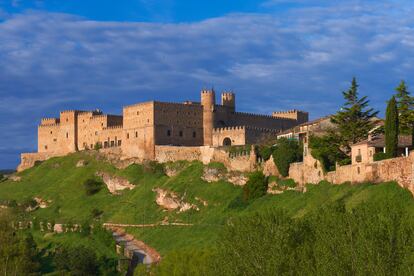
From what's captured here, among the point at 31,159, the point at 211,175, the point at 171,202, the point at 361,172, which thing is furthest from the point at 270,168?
the point at 31,159

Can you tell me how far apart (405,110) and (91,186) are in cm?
3310

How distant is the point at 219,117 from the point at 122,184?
11.6 meters

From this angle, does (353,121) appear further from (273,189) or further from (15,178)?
(15,178)

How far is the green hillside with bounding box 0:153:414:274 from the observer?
56.1 meters

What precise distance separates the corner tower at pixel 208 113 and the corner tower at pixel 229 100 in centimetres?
220

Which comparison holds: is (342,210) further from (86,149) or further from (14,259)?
(86,149)

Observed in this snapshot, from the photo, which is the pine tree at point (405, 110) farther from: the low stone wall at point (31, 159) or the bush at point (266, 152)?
the low stone wall at point (31, 159)

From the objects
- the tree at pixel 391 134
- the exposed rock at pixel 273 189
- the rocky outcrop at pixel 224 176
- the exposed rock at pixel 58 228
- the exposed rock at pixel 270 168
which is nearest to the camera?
the tree at pixel 391 134

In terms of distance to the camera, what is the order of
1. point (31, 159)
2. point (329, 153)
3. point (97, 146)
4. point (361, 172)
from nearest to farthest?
1. point (361, 172)
2. point (329, 153)
3. point (97, 146)
4. point (31, 159)

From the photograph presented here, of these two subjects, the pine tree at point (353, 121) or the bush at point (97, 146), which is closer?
the pine tree at point (353, 121)

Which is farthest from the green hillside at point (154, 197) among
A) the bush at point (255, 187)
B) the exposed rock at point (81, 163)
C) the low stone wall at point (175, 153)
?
the low stone wall at point (175, 153)

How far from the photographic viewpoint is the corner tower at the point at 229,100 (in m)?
90.0

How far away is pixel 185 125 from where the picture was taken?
3374 inches

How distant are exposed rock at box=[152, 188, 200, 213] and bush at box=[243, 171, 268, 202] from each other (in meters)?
5.21
